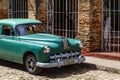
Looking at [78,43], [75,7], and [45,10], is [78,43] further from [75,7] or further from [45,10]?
[45,10]

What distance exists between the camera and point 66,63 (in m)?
10.0

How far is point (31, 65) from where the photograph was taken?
10.2 meters

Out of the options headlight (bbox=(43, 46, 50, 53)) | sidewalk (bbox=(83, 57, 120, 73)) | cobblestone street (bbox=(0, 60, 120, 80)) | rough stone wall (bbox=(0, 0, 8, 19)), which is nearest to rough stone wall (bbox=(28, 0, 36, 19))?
rough stone wall (bbox=(0, 0, 8, 19))

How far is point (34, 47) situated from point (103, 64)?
99.9 inches

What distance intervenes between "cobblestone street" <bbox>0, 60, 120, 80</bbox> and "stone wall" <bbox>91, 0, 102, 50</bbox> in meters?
2.00

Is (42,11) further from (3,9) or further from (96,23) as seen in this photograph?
(3,9)

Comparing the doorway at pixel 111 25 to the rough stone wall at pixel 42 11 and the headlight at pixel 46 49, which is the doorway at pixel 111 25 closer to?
the rough stone wall at pixel 42 11

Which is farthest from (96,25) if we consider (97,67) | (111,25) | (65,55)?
(65,55)

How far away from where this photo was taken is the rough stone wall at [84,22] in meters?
12.9

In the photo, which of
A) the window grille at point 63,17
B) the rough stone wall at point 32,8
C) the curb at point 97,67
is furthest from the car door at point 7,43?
the rough stone wall at point 32,8

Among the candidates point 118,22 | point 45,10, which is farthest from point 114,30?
point 45,10

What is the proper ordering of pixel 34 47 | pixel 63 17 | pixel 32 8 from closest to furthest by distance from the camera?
pixel 34 47 → pixel 63 17 → pixel 32 8

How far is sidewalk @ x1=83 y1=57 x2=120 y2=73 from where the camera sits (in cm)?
1039

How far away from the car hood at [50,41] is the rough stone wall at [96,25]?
8.40 ft
